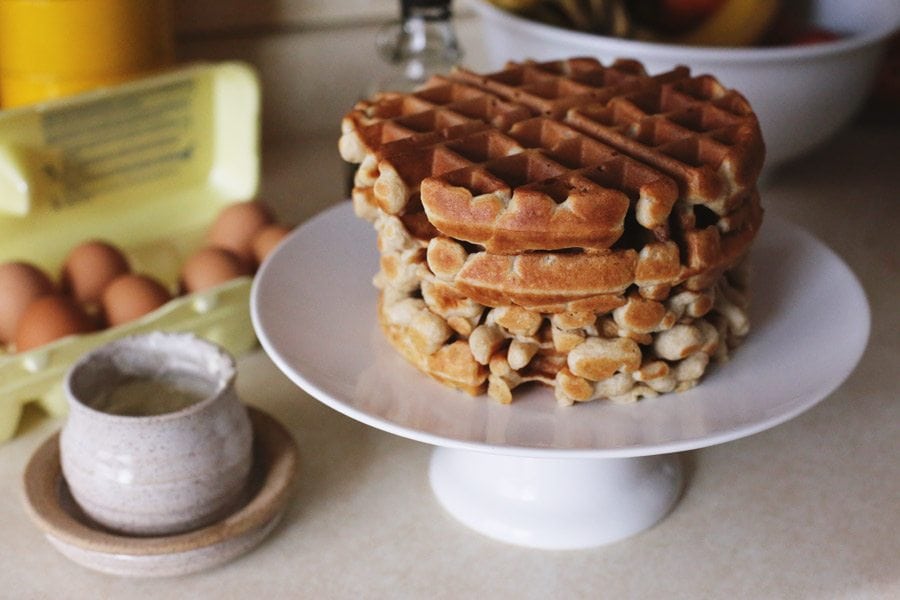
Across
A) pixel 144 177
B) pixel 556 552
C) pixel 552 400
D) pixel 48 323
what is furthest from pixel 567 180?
pixel 144 177

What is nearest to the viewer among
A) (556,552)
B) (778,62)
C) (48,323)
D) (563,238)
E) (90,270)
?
(563,238)

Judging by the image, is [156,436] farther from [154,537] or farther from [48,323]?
[48,323]

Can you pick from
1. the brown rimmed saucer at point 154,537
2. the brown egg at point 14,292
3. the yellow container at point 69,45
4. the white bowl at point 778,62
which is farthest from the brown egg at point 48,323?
the white bowl at point 778,62

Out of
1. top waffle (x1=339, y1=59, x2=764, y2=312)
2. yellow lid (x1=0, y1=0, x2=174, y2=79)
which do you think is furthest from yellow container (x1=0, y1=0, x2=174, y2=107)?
top waffle (x1=339, y1=59, x2=764, y2=312)

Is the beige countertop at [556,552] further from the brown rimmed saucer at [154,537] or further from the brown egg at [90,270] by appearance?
the brown egg at [90,270]

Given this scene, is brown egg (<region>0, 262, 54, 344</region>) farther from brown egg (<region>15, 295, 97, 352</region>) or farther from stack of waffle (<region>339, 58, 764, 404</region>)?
stack of waffle (<region>339, 58, 764, 404</region>)

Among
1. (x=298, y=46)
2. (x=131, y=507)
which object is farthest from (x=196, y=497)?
(x=298, y=46)

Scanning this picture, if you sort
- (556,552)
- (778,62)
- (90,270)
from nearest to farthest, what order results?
(556,552) → (90,270) → (778,62)
